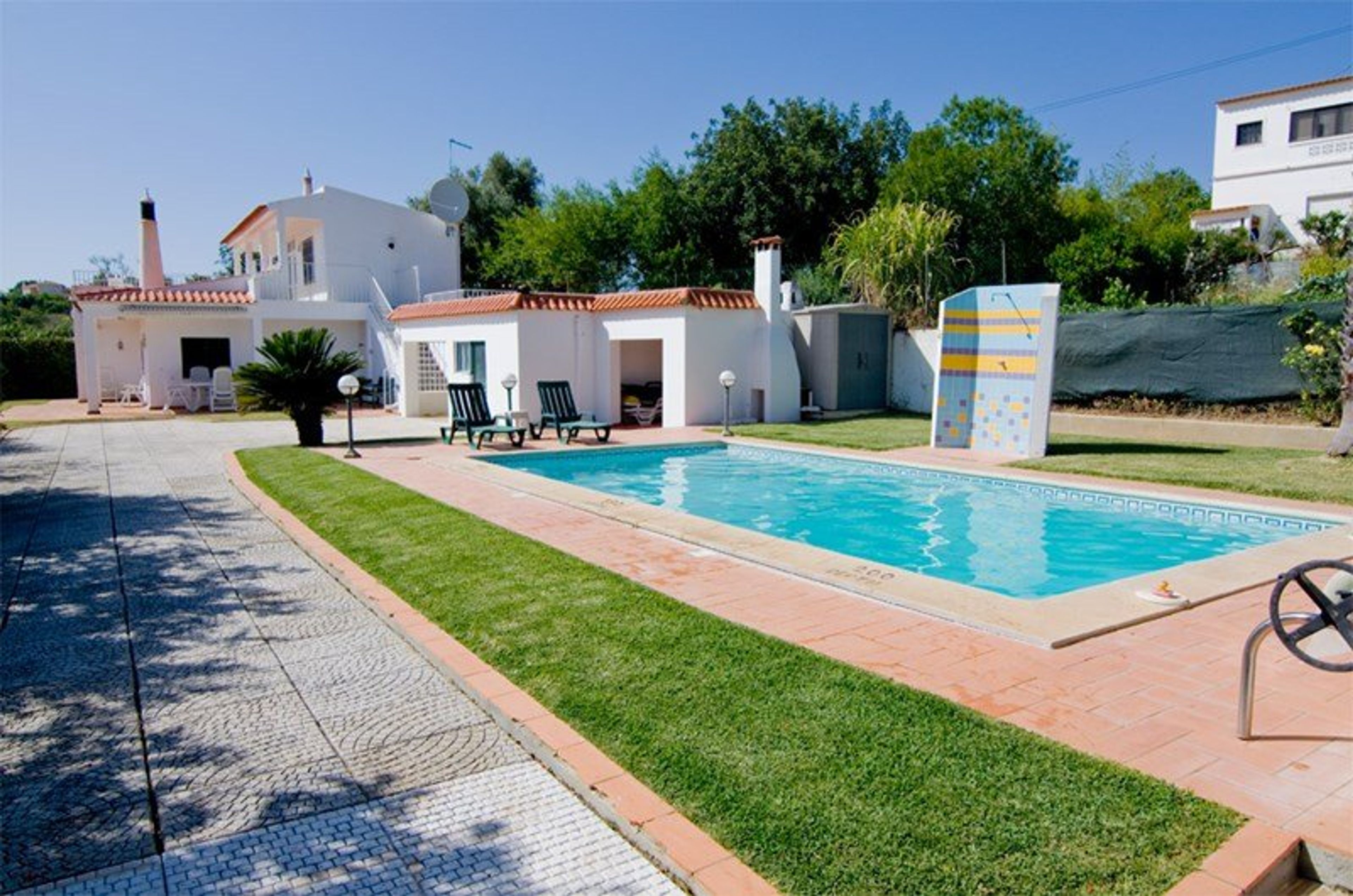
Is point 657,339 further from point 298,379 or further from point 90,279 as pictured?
point 90,279

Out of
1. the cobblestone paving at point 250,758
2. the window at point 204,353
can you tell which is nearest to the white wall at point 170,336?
the window at point 204,353

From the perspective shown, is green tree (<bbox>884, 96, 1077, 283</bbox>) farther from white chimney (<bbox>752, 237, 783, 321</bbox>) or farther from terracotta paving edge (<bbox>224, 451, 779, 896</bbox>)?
terracotta paving edge (<bbox>224, 451, 779, 896</bbox>)

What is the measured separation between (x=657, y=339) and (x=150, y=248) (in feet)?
81.5

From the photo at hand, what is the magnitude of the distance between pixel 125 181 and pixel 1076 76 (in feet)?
120

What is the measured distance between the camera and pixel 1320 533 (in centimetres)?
876

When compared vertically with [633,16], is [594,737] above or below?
below

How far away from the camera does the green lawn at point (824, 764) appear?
10.4 feet

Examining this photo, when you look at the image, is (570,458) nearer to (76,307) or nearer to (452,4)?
(452,4)

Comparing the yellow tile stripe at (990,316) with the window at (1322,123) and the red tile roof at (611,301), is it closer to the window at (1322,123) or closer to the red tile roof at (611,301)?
the red tile roof at (611,301)

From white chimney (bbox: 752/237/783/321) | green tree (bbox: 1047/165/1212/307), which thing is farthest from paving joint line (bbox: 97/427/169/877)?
green tree (bbox: 1047/165/1212/307)

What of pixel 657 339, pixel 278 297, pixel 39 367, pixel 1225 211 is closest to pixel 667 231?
pixel 278 297

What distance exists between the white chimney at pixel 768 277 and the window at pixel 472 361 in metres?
6.95

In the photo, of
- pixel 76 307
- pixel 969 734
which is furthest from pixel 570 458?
pixel 76 307

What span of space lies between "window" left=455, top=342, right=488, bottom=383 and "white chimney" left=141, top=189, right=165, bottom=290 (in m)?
18.6
